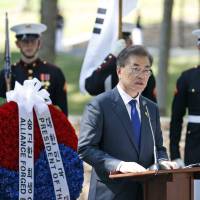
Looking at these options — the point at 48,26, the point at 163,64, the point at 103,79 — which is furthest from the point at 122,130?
the point at 163,64

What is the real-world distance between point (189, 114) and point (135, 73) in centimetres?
232

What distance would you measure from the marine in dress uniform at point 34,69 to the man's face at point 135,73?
285cm

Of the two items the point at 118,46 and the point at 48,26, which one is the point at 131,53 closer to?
the point at 118,46

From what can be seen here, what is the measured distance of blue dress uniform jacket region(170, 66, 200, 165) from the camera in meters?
7.38

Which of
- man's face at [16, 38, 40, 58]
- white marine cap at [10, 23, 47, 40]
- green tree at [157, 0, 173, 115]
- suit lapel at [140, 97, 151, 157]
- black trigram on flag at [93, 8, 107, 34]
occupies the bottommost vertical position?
green tree at [157, 0, 173, 115]

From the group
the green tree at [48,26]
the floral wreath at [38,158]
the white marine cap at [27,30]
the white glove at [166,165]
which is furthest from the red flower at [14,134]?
the green tree at [48,26]

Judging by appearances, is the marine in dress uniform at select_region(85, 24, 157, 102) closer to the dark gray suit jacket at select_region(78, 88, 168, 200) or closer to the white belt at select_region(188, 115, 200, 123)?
the white belt at select_region(188, 115, 200, 123)

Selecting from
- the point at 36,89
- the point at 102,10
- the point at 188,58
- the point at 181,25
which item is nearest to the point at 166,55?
the point at 102,10

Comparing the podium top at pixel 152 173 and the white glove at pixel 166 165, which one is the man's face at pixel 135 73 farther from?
the podium top at pixel 152 173

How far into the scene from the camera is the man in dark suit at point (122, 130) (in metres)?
5.27

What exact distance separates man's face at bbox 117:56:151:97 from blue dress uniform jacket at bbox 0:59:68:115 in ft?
9.43

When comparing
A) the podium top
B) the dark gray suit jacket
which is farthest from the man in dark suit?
the podium top

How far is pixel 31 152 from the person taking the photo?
221 inches

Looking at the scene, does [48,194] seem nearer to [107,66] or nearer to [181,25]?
[107,66]
